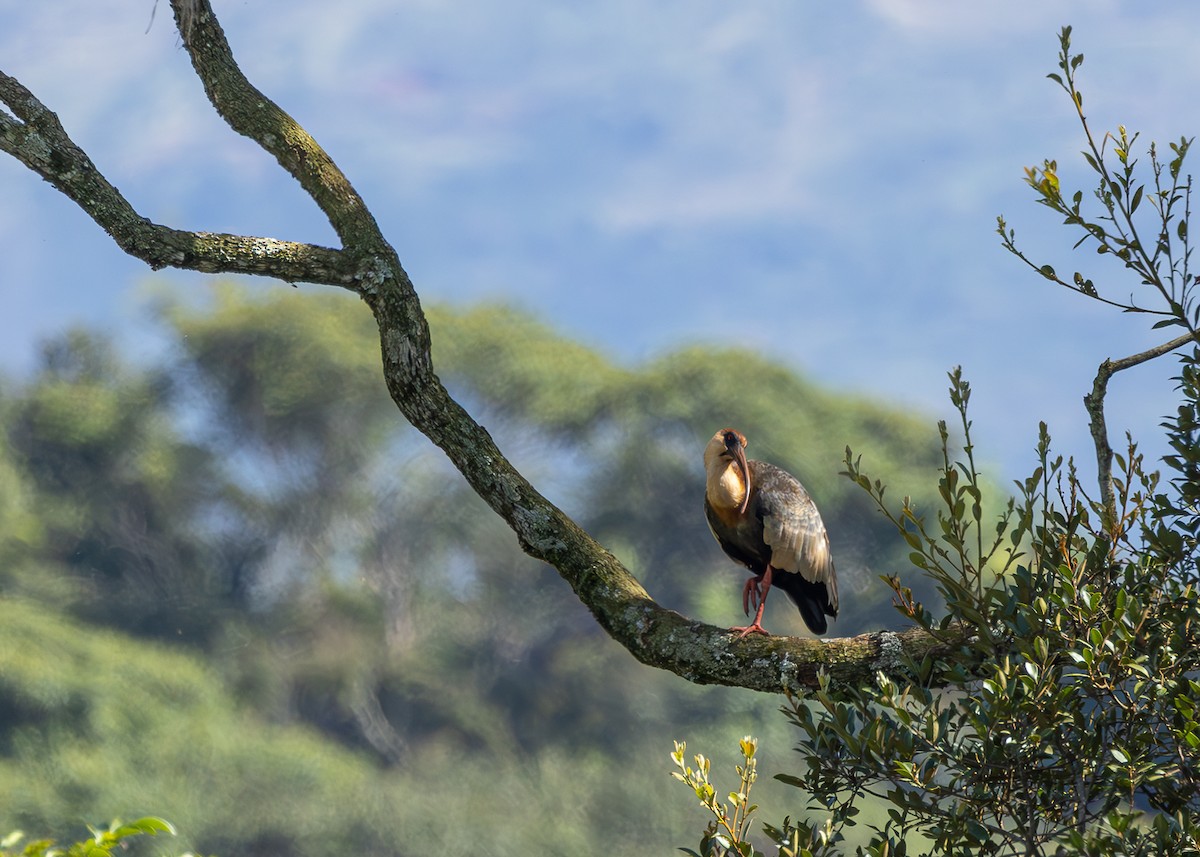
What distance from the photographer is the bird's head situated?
609cm

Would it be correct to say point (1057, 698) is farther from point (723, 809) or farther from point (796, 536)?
point (796, 536)

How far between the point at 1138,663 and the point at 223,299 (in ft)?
81.7

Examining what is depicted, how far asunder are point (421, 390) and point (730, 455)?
6.67ft

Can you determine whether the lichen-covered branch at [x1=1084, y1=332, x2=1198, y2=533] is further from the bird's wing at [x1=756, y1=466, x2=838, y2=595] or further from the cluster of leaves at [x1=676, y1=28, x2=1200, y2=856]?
the bird's wing at [x1=756, y1=466, x2=838, y2=595]

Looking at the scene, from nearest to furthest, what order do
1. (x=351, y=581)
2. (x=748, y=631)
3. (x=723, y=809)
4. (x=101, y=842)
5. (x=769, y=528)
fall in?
(x=101, y=842), (x=723, y=809), (x=748, y=631), (x=769, y=528), (x=351, y=581)

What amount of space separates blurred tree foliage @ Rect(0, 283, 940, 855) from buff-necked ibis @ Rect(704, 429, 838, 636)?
1540 centimetres

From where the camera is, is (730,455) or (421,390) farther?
(730,455)

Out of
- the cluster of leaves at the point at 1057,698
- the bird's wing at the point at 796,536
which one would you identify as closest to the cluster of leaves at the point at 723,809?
the cluster of leaves at the point at 1057,698

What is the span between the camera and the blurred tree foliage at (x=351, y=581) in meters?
20.6

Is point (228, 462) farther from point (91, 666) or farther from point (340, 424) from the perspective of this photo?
point (91, 666)

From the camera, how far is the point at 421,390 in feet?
14.7

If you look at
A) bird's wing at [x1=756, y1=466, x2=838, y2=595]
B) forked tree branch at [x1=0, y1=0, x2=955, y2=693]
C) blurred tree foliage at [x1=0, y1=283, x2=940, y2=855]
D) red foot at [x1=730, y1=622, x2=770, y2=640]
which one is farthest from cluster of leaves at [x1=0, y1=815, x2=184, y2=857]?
blurred tree foliage at [x1=0, y1=283, x2=940, y2=855]

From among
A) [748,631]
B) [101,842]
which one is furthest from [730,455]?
[101,842]

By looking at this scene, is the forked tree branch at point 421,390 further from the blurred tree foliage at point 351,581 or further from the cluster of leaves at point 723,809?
the blurred tree foliage at point 351,581
